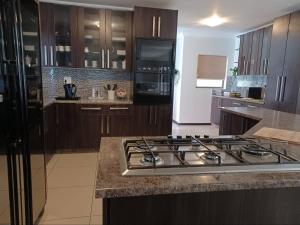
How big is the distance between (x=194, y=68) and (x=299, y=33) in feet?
9.27

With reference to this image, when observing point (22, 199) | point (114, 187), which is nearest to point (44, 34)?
point (22, 199)

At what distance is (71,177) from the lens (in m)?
2.86

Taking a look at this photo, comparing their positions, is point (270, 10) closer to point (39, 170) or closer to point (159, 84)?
point (159, 84)

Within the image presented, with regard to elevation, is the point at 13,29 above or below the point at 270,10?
below

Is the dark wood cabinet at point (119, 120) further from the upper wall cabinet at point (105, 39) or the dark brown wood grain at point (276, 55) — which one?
the dark brown wood grain at point (276, 55)

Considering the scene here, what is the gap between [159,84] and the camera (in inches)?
152

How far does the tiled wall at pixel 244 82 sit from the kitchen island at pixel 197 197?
475 cm

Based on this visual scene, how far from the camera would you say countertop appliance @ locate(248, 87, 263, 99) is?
17.1 feet

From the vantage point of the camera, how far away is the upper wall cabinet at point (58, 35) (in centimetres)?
357

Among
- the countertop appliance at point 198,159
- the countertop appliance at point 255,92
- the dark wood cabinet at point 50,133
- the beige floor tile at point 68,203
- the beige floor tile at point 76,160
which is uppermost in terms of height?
the countertop appliance at point 255,92

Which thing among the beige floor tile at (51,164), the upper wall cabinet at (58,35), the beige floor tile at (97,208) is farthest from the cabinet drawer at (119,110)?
the beige floor tile at (97,208)

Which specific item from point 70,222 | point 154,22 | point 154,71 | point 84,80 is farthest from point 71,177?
point 154,22

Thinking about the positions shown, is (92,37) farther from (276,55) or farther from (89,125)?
(276,55)

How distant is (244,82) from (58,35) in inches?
186
